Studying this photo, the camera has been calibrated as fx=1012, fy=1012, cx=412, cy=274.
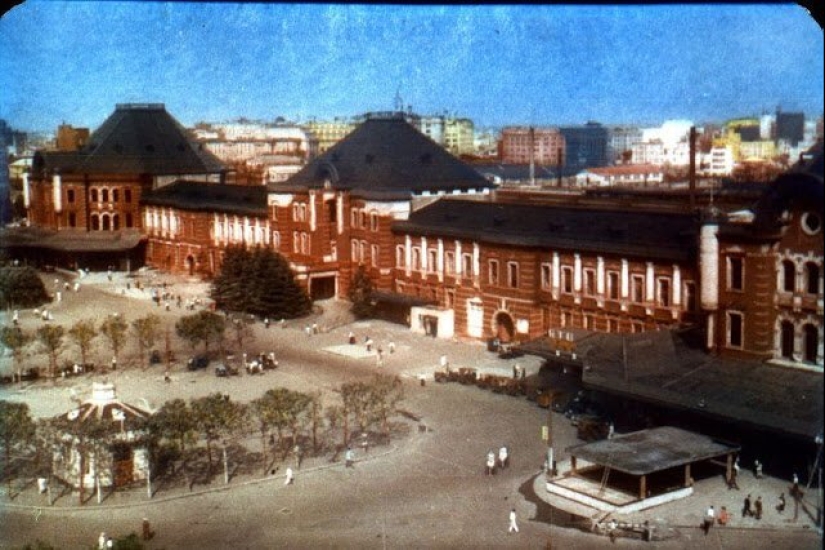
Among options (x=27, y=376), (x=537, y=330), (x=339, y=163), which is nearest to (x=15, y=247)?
(x=339, y=163)

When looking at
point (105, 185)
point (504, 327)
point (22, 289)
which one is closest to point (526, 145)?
point (105, 185)

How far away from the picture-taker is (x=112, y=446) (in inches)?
936

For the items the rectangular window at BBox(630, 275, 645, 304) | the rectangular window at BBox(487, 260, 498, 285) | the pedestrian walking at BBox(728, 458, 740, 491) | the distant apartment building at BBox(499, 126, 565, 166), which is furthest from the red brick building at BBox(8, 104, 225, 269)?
the pedestrian walking at BBox(728, 458, 740, 491)

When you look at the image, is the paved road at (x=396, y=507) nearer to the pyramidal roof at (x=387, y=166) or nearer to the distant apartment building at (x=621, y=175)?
the pyramidal roof at (x=387, y=166)

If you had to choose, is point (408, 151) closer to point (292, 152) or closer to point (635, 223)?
point (635, 223)

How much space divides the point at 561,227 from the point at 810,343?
14409 mm

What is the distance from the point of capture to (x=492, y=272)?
40.8 m

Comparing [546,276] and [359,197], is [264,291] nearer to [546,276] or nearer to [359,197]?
[359,197]

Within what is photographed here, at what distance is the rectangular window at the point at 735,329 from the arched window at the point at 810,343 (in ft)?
7.11

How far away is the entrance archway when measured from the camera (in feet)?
131

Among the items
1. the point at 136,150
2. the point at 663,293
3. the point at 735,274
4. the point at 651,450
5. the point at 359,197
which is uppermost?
the point at 136,150

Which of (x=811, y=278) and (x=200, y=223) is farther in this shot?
(x=200, y=223)

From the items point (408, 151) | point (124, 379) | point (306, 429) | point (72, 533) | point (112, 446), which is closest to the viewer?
point (72, 533)

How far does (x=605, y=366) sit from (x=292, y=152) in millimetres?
72794
